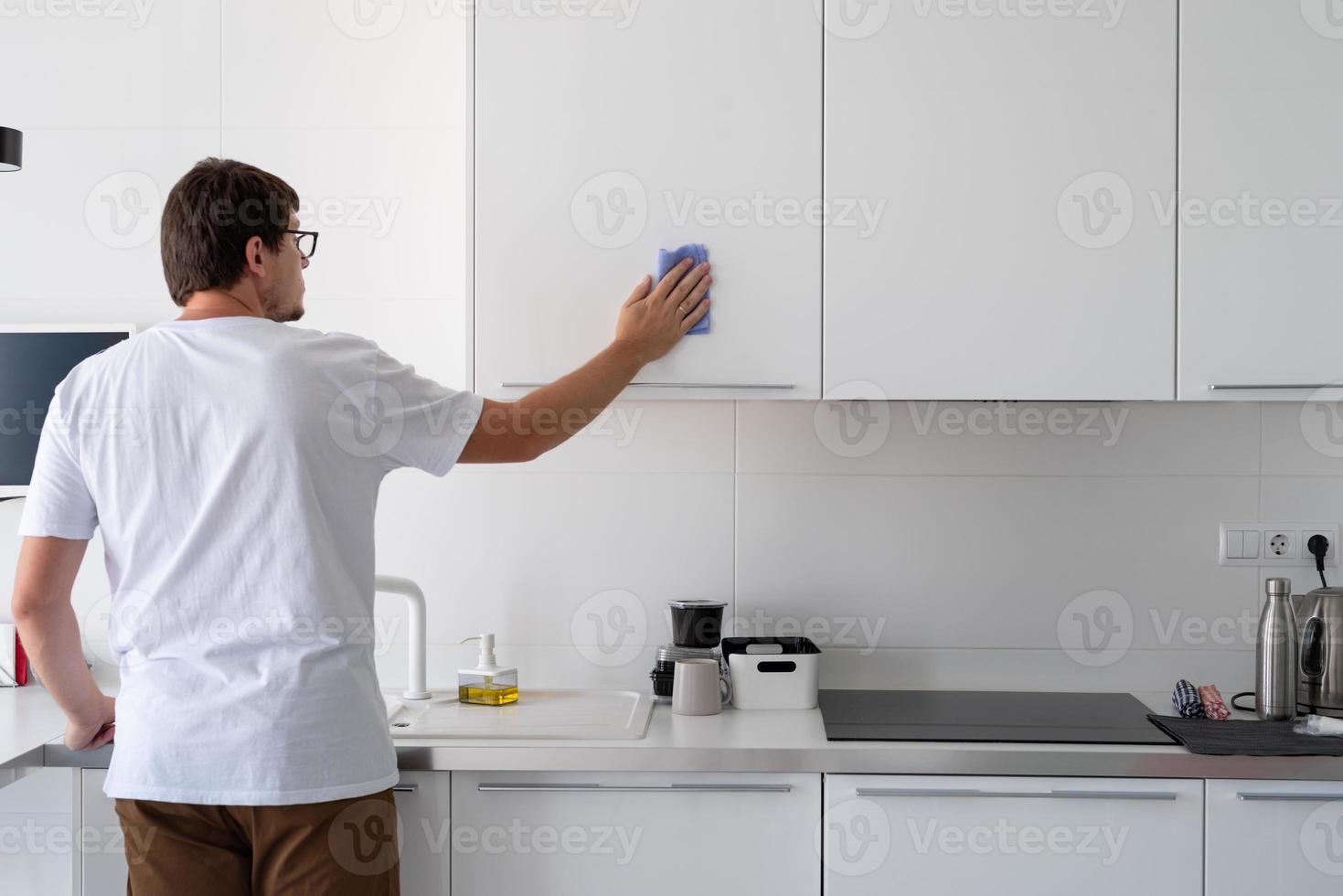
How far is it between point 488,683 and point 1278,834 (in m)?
1.35

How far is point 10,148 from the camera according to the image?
1879mm

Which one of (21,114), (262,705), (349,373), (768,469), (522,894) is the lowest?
(522,894)

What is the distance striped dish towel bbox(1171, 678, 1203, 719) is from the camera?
2010 mm

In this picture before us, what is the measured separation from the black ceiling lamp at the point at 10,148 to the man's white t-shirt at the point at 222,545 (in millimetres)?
639

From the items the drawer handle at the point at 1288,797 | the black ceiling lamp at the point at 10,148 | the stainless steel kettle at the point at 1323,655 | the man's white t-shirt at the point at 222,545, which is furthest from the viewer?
the stainless steel kettle at the point at 1323,655

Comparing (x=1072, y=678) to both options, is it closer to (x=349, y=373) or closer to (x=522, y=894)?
(x=522, y=894)

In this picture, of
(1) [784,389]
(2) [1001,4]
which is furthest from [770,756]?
(2) [1001,4]

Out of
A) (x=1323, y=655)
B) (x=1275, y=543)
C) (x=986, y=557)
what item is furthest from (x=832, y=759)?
(x=1275, y=543)

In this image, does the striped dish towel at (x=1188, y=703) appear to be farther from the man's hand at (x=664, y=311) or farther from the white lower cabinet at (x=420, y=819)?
the white lower cabinet at (x=420, y=819)

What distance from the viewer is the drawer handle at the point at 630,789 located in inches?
69.3

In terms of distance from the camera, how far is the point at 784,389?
192 centimetres

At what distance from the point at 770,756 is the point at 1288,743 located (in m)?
0.82

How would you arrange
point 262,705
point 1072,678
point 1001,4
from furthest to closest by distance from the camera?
1. point 1072,678
2. point 1001,4
3. point 262,705

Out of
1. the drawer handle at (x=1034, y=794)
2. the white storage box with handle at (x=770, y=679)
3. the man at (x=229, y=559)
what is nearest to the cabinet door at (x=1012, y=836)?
the drawer handle at (x=1034, y=794)
